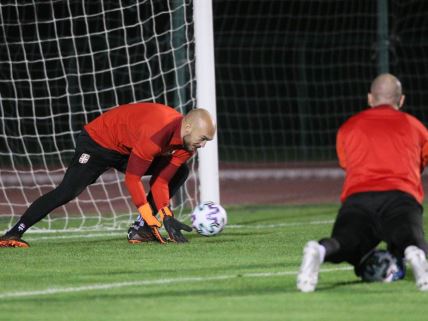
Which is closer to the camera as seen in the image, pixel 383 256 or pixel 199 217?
pixel 383 256

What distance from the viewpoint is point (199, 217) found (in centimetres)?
1051

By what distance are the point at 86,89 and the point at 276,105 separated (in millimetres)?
5158

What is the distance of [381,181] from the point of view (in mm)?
7492

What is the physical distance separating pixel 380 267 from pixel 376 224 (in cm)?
27

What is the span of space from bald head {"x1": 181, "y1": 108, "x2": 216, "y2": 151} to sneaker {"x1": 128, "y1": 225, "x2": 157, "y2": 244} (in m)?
1.15

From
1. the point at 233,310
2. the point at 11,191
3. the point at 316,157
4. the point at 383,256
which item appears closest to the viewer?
the point at 233,310

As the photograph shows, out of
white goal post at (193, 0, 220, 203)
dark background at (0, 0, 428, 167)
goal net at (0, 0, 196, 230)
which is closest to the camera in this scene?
white goal post at (193, 0, 220, 203)

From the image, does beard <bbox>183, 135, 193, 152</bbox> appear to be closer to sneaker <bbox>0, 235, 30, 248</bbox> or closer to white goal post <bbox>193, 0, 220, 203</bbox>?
sneaker <bbox>0, 235, 30, 248</bbox>

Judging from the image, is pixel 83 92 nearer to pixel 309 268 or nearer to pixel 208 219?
pixel 208 219

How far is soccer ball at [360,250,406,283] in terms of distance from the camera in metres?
7.50

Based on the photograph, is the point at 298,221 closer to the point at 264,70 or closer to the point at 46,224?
the point at 46,224

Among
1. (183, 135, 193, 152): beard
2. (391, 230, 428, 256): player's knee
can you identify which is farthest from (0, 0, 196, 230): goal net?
(391, 230, 428, 256): player's knee

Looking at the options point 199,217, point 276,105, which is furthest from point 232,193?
point 276,105

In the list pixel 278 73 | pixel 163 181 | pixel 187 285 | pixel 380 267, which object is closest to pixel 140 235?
pixel 163 181
